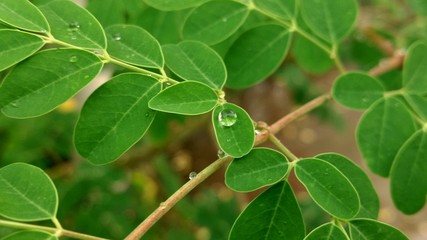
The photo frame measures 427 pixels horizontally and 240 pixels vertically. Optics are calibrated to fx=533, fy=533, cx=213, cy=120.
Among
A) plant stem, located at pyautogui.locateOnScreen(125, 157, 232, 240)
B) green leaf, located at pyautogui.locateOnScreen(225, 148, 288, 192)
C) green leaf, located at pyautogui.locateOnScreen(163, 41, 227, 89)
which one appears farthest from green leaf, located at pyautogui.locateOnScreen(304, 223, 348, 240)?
green leaf, located at pyautogui.locateOnScreen(163, 41, 227, 89)

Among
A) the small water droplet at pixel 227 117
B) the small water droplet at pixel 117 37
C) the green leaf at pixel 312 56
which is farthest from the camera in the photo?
the green leaf at pixel 312 56

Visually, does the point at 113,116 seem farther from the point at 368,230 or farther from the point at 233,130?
the point at 368,230

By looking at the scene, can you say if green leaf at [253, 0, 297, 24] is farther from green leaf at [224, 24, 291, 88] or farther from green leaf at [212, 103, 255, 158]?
green leaf at [212, 103, 255, 158]

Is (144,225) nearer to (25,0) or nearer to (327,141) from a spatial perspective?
(25,0)

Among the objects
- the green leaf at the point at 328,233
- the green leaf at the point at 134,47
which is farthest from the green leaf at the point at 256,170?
the green leaf at the point at 134,47

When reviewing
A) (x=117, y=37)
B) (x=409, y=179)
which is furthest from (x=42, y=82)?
(x=409, y=179)

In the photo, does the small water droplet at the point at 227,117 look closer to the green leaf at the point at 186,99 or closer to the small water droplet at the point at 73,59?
the green leaf at the point at 186,99
